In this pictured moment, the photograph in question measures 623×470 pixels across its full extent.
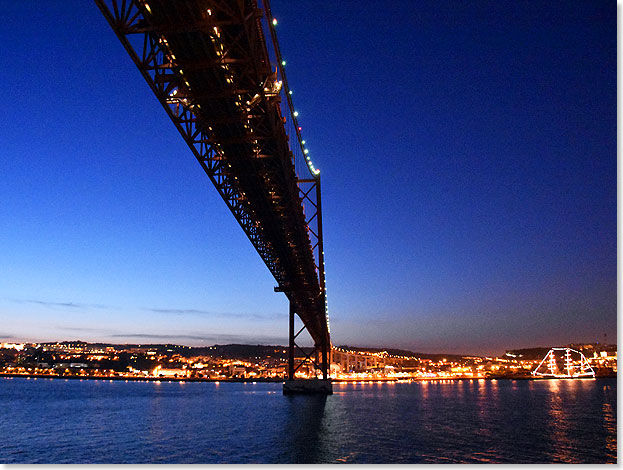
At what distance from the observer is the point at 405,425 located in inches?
1287

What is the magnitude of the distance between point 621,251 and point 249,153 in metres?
12.9

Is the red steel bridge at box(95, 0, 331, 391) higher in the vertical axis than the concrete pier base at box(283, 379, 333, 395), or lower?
higher

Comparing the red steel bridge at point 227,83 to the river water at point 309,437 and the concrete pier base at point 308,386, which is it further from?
the concrete pier base at point 308,386

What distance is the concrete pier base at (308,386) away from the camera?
57.3 metres

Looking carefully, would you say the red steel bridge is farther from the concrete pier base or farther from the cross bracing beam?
the concrete pier base

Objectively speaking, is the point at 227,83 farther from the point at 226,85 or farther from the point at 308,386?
the point at 308,386

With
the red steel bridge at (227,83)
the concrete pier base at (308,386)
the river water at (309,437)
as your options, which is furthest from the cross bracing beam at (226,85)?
the concrete pier base at (308,386)

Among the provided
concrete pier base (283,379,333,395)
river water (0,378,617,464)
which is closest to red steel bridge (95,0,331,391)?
river water (0,378,617,464)

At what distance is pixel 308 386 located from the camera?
191 ft

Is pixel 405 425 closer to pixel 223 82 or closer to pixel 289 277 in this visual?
pixel 289 277

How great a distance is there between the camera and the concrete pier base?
188ft

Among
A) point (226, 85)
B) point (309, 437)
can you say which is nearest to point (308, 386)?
point (309, 437)

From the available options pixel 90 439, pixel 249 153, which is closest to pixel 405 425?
pixel 90 439

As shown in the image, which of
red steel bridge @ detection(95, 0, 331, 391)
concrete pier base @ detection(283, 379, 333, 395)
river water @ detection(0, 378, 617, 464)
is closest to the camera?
red steel bridge @ detection(95, 0, 331, 391)
